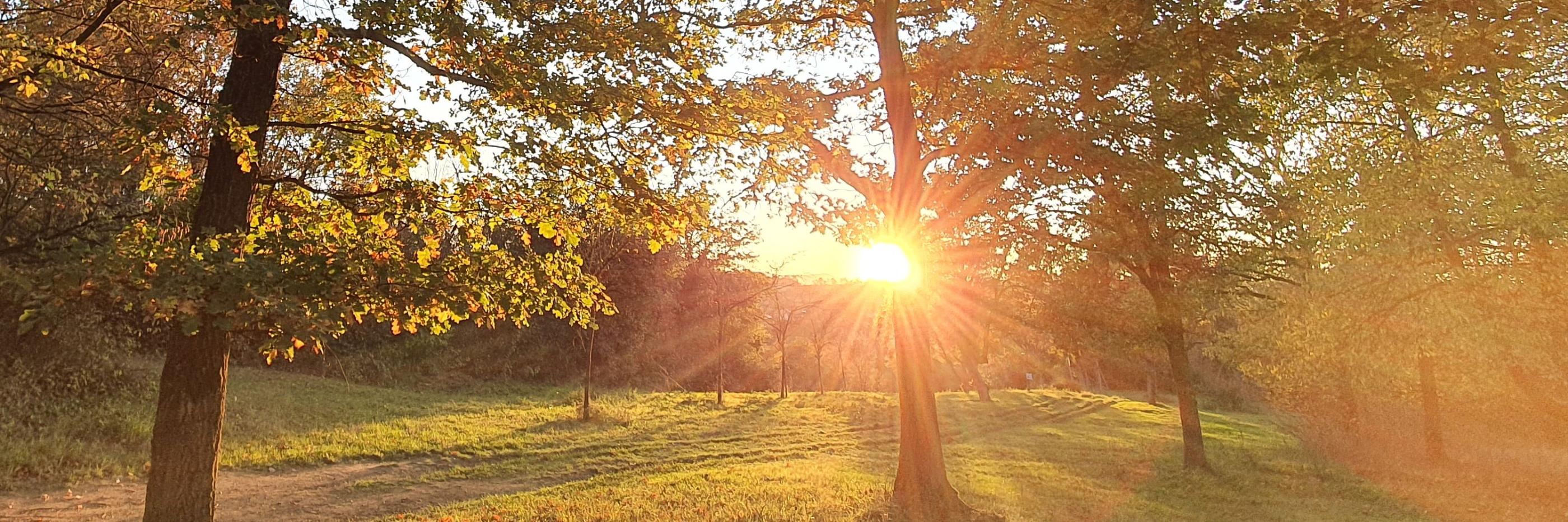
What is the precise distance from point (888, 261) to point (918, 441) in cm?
270

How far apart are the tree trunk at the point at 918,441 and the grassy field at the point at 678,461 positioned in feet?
1.72

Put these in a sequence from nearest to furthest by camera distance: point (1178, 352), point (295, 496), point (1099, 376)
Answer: point (295, 496) → point (1178, 352) → point (1099, 376)

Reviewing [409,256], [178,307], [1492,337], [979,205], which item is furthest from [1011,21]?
[1492,337]

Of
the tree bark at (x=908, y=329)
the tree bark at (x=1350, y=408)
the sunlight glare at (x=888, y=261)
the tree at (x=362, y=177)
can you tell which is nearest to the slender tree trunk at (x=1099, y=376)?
the tree bark at (x=1350, y=408)

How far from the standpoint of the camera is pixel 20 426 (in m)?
13.2

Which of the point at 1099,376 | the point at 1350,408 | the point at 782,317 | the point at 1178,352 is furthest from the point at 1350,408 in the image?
the point at 1099,376

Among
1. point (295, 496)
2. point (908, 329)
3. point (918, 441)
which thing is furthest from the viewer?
point (295, 496)

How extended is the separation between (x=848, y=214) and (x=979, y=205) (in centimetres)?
193

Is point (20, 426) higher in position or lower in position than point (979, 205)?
lower

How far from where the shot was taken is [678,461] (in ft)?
51.1

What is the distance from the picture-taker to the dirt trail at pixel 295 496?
31.0 ft

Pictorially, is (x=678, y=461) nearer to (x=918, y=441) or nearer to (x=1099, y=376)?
(x=918, y=441)

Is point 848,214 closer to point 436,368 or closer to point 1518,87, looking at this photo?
point 1518,87

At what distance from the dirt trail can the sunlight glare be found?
665 cm
